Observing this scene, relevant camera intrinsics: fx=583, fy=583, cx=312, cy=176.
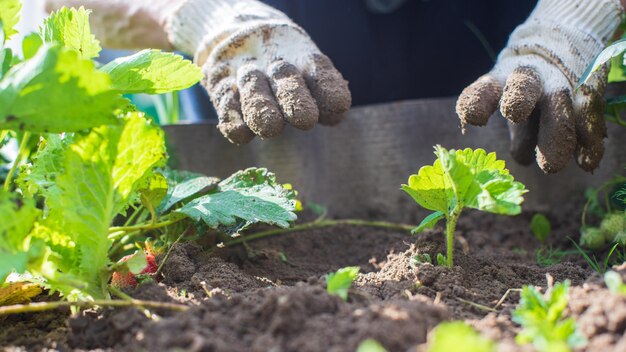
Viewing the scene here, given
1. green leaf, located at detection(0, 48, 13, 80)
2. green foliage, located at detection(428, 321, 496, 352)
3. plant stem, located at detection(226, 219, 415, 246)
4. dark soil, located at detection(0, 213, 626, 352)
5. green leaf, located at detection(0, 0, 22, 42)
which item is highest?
green leaf, located at detection(0, 0, 22, 42)

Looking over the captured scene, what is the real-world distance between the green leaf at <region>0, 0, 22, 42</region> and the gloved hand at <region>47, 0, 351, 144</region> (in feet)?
1.54

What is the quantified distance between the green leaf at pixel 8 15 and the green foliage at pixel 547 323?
99cm

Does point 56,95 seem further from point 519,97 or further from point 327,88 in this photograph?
point 519,97

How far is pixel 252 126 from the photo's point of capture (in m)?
1.27

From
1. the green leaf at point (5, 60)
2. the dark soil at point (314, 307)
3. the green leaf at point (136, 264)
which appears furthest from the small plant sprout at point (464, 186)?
the green leaf at point (5, 60)

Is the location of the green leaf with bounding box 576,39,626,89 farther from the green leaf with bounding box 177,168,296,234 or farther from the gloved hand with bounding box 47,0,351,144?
the green leaf with bounding box 177,168,296,234

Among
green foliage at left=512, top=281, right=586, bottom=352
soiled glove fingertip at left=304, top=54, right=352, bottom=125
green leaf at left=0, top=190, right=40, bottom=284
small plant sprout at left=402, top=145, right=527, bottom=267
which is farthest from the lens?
soiled glove fingertip at left=304, top=54, right=352, bottom=125

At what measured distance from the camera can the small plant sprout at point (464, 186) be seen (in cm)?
91

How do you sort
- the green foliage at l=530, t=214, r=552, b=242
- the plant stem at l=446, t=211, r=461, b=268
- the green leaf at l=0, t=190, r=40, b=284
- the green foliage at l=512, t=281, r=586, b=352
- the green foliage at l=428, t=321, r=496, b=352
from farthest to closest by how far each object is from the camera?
the green foliage at l=530, t=214, r=552, b=242 → the plant stem at l=446, t=211, r=461, b=268 → the green leaf at l=0, t=190, r=40, b=284 → the green foliage at l=512, t=281, r=586, b=352 → the green foliage at l=428, t=321, r=496, b=352

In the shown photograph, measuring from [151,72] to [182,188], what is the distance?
288 mm

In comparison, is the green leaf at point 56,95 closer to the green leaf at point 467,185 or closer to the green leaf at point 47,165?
the green leaf at point 47,165

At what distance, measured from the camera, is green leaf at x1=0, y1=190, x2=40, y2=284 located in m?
0.81

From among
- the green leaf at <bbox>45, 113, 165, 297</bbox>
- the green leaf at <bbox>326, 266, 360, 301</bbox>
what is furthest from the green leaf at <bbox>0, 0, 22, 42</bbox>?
the green leaf at <bbox>326, 266, 360, 301</bbox>

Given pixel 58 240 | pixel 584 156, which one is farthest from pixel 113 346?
pixel 584 156
